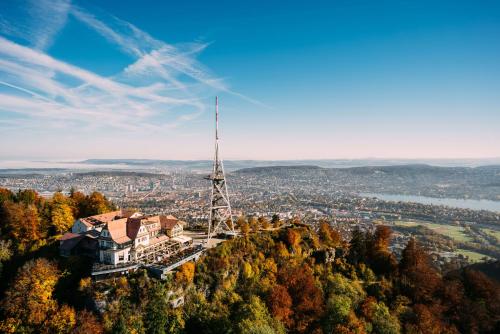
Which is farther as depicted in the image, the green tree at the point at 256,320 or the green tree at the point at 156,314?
the green tree at the point at 256,320

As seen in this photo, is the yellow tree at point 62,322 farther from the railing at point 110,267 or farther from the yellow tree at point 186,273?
the yellow tree at point 186,273

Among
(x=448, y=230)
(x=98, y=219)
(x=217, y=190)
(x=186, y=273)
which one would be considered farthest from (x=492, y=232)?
(x=98, y=219)

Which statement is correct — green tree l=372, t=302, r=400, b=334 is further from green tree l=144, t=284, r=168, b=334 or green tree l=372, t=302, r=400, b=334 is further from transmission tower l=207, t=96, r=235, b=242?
green tree l=144, t=284, r=168, b=334

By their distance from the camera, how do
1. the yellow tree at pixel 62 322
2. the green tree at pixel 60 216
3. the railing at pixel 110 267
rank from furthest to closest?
the green tree at pixel 60 216, the railing at pixel 110 267, the yellow tree at pixel 62 322

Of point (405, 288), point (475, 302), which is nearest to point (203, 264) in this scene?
point (405, 288)

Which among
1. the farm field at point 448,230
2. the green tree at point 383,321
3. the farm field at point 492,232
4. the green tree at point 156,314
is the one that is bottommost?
the farm field at point 492,232

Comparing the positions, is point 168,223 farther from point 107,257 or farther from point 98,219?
point 107,257

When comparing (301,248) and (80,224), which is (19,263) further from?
(301,248)

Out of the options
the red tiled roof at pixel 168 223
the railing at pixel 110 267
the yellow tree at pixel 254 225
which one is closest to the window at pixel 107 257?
the railing at pixel 110 267

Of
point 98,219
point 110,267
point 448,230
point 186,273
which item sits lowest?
point 448,230

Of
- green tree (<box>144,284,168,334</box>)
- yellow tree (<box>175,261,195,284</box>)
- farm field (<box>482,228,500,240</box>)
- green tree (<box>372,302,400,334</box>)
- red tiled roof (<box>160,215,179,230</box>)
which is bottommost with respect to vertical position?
farm field (<box>482,228,500,240</box>)

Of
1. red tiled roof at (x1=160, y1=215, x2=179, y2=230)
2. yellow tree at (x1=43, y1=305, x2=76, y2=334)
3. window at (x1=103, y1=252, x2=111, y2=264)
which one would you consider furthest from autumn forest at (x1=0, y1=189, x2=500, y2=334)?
red tiled roof at (x1=160, y1=215, x2=179, y2=230)
